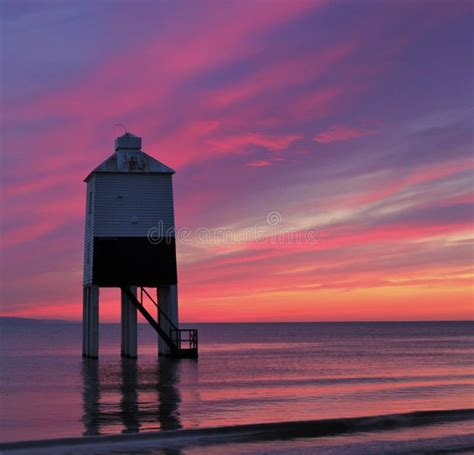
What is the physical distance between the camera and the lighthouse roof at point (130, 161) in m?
44.8

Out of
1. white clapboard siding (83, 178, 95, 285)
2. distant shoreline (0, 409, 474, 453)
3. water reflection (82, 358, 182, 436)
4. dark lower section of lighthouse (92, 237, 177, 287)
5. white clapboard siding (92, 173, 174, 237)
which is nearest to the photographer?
distant shoreline (0, 409, 474, 453)

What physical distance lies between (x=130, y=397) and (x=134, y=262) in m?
14.8

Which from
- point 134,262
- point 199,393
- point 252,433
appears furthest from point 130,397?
point 134,262

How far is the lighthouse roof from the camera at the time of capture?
44.8 metres

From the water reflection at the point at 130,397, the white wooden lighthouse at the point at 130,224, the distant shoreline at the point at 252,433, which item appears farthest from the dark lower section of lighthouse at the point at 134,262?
the distant shoreline at the point at 252,433

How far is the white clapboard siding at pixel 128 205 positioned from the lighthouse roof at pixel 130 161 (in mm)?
250

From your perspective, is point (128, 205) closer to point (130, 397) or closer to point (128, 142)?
point (128, 142)

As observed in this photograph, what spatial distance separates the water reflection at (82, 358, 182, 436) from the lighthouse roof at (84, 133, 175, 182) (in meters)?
9.59

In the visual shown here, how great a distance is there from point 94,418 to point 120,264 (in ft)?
66.2

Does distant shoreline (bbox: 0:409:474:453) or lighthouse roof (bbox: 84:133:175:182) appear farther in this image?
lighthouse roof (bbox: 84:133:175:182)

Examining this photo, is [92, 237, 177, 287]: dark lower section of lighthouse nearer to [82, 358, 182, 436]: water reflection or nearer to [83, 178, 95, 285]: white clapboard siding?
[83, 178, 95, 285]: white clapboard siding

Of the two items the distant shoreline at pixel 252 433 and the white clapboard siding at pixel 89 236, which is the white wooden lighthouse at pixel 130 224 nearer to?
the white clapboard siding at pixel 89 236

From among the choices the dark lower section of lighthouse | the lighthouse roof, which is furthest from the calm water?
the lighthouse roof

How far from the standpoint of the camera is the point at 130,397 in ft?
101
